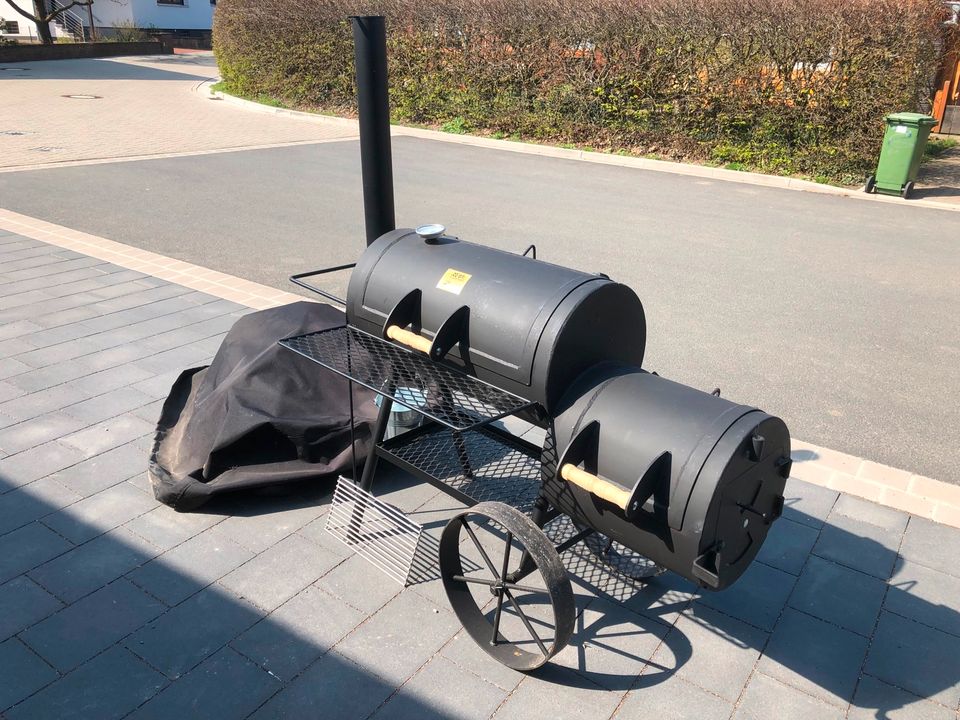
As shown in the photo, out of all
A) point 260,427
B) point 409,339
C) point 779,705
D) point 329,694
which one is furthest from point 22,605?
point 779,705

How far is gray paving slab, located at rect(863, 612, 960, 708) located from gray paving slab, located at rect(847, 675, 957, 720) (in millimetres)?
38

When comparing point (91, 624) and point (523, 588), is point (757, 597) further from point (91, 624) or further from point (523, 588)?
point (91, 624)

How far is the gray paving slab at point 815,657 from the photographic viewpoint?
2.88 meters

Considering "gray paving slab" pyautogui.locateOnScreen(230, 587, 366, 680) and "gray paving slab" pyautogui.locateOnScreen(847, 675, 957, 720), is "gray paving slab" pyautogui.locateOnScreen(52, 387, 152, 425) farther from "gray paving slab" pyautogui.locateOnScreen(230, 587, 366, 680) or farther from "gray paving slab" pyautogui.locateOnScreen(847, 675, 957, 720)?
"gray paving slab" pyautogui.locateOnScreen(847, 675, 957, 720)

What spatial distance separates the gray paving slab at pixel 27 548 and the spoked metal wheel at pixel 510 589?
1802mm

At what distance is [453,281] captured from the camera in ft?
10.0

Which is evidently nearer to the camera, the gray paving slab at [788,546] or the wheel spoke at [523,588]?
the wheel spoke at [523,588]

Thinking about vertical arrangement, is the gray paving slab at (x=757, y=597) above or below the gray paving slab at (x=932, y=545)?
above

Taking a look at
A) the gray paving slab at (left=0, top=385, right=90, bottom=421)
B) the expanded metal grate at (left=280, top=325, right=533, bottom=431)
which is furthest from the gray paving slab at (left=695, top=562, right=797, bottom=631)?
the gray paving slab at (left=0, top=385, right=90, bottom=421)

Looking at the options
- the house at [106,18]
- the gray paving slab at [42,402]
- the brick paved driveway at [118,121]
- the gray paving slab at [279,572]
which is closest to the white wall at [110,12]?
the house at [106,18]

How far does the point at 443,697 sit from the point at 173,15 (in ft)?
148

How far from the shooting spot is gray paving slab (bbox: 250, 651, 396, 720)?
269 cm

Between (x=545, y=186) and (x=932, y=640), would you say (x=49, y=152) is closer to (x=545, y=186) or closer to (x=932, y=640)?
(x=545, y=186)

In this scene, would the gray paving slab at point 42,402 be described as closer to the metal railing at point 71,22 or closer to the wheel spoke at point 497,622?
the wheel spoke at point 497,622
